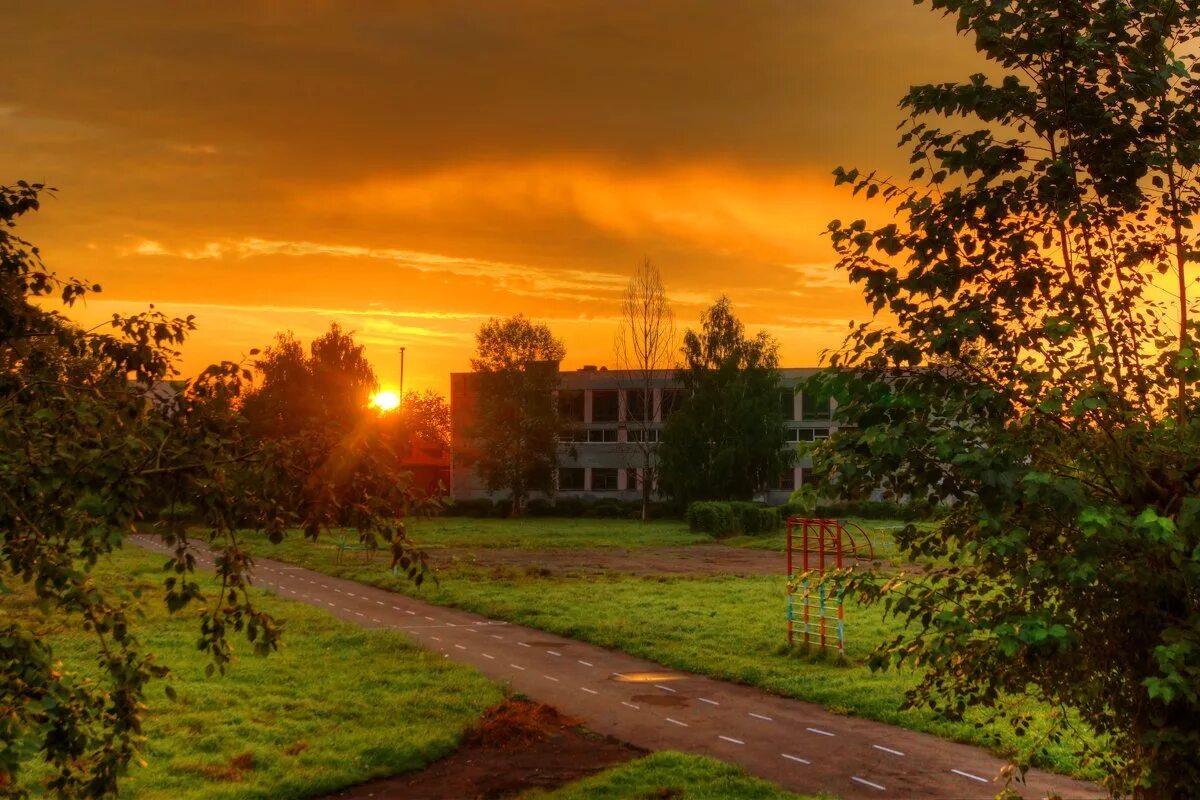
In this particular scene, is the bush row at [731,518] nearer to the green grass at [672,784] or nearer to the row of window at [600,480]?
the row of window at [600,480]

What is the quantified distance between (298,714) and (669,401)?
6788 cm

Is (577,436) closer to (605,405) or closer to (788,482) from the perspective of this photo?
(605,405)

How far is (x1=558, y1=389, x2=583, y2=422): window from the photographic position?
8775 centimetres

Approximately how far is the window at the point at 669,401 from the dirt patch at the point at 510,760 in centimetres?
6556

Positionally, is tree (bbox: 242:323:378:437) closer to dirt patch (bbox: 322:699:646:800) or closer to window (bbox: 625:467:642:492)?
Answer: window (bbox: 625:467:642:492)

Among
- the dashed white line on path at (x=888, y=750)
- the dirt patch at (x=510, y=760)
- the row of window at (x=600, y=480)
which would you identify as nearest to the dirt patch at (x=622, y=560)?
the dirt patch at (x=510, y=760)

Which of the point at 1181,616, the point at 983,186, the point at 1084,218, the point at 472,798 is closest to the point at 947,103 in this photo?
the point at 983,186

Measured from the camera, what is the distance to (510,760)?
14.0 meters

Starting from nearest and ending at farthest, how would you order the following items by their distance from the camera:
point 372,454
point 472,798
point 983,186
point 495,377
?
point 372,454, point 983,186, point 472,798, point 495,377

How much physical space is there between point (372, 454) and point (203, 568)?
119 ft

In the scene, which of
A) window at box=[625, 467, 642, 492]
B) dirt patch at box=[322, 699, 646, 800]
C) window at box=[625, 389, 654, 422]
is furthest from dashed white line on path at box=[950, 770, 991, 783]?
window at box=[625, 467, 642, 492]

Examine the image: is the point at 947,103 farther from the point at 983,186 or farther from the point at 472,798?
the point at 472,798

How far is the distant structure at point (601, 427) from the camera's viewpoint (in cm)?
8256

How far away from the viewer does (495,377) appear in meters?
79.4
